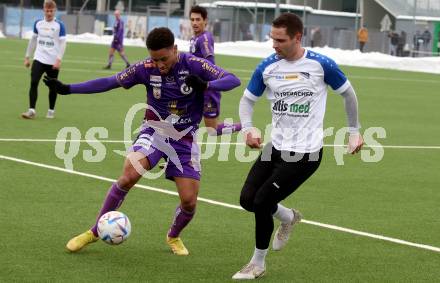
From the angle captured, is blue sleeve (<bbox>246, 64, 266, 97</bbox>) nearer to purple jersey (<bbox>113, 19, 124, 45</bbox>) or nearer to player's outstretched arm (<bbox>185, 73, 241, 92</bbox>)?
player's outstretched arm (<bbox>185, 73, 241, 92</bbox>)

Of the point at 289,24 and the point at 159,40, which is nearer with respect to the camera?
the point at 289,24

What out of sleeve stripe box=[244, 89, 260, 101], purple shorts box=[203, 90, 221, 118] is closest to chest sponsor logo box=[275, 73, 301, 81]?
sleeve stripe box=[244, 89, 260, 101]

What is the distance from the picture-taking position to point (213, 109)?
55.4 feet

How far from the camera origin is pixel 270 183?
875cm

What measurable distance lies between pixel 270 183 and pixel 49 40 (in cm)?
1320

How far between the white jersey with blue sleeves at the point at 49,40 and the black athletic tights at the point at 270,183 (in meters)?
12.7

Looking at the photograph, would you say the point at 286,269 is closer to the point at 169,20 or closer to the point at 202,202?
the point at 202,202

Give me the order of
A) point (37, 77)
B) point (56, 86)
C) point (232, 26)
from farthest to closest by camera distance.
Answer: point (232, 26) → point (37, 77) → point (56, 86)

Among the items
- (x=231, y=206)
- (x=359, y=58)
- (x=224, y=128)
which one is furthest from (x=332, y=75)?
(x=359, y=58)

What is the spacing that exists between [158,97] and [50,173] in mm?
4792

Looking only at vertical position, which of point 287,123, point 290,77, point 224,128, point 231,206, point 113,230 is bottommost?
point 231,206

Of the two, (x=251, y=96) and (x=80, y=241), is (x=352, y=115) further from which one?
(x=80, y=241)

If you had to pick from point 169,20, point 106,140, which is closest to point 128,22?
point 169,20

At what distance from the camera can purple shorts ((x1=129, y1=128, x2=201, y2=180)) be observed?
31.3 feet
